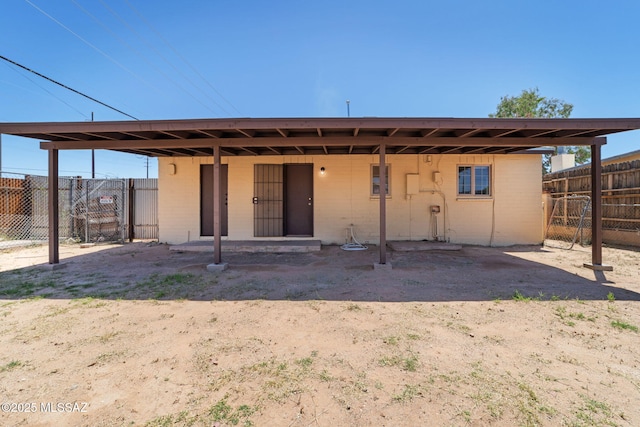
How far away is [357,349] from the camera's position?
8.25ft

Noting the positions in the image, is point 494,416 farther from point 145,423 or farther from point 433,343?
point 145,423

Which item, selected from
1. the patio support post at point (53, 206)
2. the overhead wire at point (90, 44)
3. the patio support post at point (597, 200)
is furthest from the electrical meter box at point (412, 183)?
the overhead wire at point (90, 44)

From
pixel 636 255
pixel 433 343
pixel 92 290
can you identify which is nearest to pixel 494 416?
pixel 433 343

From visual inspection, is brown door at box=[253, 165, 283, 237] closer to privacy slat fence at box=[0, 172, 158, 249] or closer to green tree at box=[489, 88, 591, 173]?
privacy slat fence at box=[0, 172, 158, 249]

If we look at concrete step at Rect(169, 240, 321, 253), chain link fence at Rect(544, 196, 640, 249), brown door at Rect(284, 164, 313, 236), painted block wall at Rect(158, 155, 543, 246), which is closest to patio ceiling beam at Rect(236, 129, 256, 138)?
painted block wall at Rect(158, 155, 543, 246)

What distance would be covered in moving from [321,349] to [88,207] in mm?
10171

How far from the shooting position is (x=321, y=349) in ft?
8.29

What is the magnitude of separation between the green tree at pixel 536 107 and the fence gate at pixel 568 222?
14.4 meters

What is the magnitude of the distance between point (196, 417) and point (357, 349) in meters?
1.36

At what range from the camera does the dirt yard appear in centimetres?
→ 177

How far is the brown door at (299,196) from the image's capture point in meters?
8.16

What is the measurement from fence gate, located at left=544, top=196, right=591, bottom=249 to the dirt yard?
3.85 m

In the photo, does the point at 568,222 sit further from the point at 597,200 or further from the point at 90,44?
the point at 90,44

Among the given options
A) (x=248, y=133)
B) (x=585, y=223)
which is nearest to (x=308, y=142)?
(x=248, y=133)
